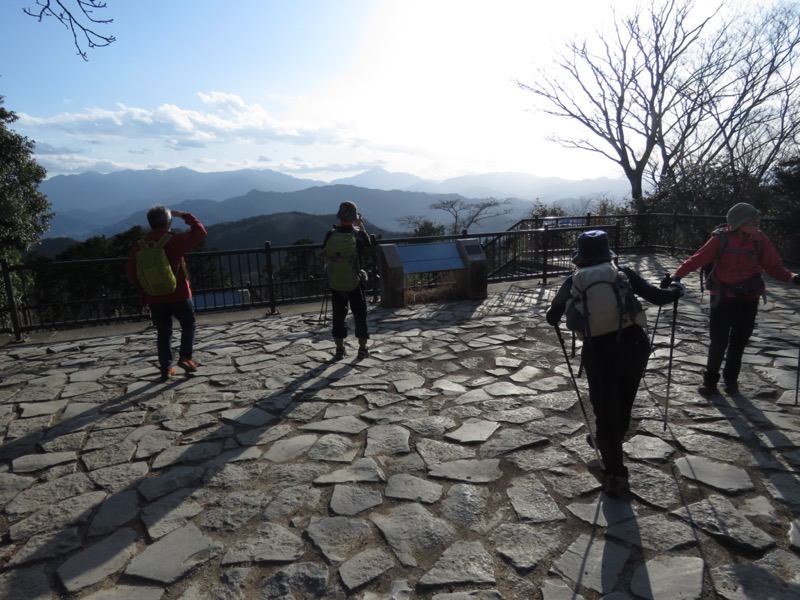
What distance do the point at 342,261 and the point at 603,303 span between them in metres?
3.88

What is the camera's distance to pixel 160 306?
19.6 ft

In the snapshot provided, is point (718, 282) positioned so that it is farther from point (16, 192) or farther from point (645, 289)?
point (16, 192)

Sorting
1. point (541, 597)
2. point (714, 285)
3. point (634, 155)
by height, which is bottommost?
point (541, 597)

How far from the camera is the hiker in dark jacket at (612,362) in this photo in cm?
329

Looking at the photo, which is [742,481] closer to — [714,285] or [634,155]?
[714,285]

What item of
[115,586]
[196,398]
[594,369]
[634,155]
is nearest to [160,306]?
[196,398]

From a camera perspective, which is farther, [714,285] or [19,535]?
[714,285]

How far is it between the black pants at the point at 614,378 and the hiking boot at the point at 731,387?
2475 millimetres

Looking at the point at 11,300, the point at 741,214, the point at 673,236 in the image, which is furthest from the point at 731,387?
the point at 673,236

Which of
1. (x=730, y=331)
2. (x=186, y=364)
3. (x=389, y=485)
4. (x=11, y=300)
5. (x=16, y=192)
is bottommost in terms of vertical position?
(x=389, y=485)

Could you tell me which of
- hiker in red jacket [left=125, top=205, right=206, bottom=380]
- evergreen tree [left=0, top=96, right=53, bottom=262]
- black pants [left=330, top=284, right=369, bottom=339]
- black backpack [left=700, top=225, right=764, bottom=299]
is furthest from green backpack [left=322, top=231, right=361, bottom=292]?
evergreen tree [left=0, top=96, right=53, bottom=262]

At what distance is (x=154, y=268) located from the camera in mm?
5637

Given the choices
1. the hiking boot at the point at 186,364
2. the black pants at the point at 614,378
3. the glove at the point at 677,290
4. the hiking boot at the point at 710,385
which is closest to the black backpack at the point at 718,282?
the hiking boot at the point at 710,385

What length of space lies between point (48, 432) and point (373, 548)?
3.71 meters
